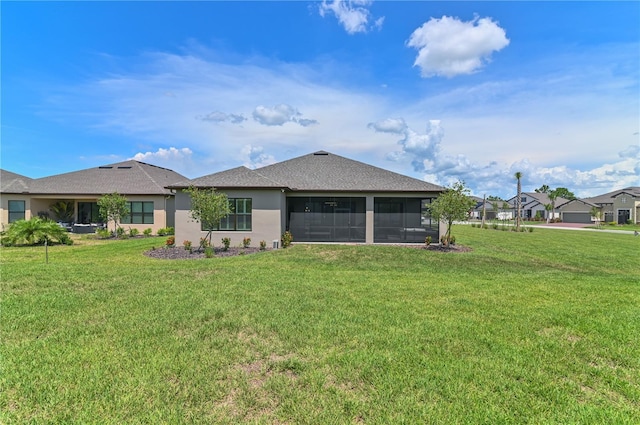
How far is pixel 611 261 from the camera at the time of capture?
14.2 meters

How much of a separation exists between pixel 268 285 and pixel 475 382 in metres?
5.54

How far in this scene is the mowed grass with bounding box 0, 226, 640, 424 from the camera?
3281mm

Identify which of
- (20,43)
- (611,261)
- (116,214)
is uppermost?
(20,43)

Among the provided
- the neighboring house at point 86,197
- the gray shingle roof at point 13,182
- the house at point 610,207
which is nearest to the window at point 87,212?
the neighboring house at point 86,197

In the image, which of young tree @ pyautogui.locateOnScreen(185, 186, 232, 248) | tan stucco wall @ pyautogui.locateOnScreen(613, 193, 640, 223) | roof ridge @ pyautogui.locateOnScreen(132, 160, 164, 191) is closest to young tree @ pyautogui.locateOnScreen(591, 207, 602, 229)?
tan stucco wall @ pyautogui.locateOnScreen(613, 193, 640, 223)

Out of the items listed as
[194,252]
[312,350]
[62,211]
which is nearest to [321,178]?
[194,252]

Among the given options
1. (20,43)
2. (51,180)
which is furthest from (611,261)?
(51,180)

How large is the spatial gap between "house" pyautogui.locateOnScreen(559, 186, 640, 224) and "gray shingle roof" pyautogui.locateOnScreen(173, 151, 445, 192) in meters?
56.4

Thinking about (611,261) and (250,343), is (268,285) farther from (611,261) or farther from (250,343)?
(611,261)

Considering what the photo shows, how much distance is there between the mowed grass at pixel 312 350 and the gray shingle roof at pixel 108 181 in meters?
15.3

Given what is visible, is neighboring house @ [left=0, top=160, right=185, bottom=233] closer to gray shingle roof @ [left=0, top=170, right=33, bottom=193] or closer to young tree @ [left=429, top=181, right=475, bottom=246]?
gray shingle roof @ [left=0, top=170, right=33, bottom=193]

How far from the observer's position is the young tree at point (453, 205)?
16.0 meters

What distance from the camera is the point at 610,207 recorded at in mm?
58969

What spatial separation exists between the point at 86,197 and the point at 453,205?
24.3 meters
